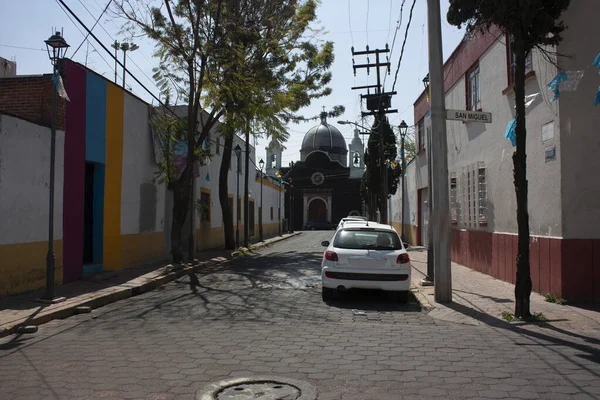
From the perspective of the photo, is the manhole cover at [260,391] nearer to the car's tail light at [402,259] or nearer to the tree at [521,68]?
the tree at [521,68]

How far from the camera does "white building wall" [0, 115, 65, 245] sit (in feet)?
30.8

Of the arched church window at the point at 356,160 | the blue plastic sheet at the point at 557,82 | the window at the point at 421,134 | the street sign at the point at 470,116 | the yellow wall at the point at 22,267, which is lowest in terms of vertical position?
the yellow wall at the point at 22,267

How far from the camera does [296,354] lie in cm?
582

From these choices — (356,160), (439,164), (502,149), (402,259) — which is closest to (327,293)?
(402,259)

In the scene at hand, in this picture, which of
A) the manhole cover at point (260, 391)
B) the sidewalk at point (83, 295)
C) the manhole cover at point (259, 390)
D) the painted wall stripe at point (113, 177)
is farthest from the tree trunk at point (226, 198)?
the manhole cover at point (260, 391)

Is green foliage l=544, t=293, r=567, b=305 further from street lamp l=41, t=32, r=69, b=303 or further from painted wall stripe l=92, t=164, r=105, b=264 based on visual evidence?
painted wall stripe l=92, t=164, r=105, b=264

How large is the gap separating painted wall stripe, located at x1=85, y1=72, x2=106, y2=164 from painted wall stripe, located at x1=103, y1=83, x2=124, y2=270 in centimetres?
27

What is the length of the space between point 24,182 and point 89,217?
374cm

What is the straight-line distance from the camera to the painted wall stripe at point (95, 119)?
41.2 feet

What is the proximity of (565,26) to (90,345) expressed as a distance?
350 inches

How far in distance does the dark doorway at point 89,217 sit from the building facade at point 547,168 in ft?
29.4

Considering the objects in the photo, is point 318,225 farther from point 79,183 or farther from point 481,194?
point 79,183

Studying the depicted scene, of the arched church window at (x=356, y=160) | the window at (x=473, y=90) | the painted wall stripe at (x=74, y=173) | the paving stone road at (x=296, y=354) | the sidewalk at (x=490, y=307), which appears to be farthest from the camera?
the arched church window at (x=356, y=160)

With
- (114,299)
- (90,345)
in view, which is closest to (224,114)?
(114,299)
